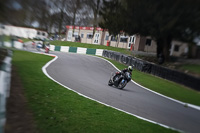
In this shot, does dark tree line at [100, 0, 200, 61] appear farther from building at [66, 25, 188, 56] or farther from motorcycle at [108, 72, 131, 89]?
motorcycle at [108, 72, 131, 89]

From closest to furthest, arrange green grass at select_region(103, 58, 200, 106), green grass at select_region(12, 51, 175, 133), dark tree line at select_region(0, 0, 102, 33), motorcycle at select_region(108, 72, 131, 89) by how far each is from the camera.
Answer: green grass at select_region(103, 58, 200, 106)
dark tree line at select_region(0, 0, 102, 33)
motorcycle at select_region(108, 72, 131, 89)
green grass at select_region(12, 51, 175, 133)

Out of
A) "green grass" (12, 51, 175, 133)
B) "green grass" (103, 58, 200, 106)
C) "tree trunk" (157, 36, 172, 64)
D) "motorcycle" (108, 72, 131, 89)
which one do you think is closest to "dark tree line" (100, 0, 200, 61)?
"tree trunk" (157, 36, 172, 64)

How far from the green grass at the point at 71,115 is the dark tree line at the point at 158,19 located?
3379 millimetres

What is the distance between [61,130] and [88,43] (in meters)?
3.57

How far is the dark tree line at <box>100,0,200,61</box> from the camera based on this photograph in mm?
982

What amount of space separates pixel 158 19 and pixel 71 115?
536 cm

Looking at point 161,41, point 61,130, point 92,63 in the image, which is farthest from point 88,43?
point 61,130

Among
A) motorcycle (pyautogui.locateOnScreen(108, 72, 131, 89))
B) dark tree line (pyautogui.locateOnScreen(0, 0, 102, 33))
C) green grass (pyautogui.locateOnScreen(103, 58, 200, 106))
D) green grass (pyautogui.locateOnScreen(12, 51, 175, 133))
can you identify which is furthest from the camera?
green grass (pyautogui.locateOnScreen(12, 51, 175, 133))

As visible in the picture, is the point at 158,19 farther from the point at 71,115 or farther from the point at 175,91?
the point at 71,115

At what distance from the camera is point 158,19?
109 centimetres

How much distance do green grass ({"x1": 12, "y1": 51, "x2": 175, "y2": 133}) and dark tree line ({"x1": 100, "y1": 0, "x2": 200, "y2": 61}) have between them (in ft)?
11.1

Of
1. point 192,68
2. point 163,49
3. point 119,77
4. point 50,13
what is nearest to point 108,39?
point 50,13

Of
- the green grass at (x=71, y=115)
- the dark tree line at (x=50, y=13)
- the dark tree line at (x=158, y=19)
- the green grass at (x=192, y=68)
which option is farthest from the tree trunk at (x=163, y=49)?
the green grass at (x=71, y=115)

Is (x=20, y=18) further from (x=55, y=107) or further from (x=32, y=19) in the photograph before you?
(x=55, y=107)
